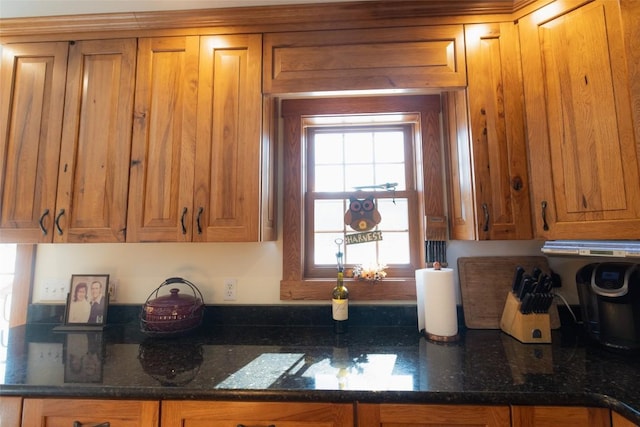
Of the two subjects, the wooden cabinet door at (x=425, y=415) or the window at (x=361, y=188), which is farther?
the window at (x=361, y=188)

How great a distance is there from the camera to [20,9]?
4.71 feet

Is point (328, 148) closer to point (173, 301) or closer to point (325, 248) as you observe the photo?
point (325, 248)

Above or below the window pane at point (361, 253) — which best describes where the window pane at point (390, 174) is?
above

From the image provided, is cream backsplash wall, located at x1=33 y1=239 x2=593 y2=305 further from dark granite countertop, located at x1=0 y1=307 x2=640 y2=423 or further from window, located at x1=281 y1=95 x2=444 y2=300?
dark granite countertop, located at x1=0 y1=307 x2=640 y2=423

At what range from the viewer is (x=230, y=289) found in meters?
1.58

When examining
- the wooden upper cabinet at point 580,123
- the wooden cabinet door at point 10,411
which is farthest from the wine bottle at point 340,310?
the wooden cabinet door at point 10,411

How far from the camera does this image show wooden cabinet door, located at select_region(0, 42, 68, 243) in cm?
133

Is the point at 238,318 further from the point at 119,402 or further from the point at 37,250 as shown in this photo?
the point at 37,250

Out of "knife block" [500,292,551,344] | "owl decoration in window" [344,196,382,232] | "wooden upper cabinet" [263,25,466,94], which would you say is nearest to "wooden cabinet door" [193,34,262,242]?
"wooden upper cabinet" [263,25,466,94]

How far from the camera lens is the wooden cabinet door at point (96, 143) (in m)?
1.31

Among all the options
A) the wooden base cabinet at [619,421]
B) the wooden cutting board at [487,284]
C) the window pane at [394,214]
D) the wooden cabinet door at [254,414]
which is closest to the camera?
the wooden base cabinet at [619,421]

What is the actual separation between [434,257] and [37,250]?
228 cm

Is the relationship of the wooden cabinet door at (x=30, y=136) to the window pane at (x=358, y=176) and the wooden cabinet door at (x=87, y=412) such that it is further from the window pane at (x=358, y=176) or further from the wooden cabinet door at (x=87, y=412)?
the window pane at (x=358, y=176)

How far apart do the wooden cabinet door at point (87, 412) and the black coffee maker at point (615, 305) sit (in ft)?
5.53
